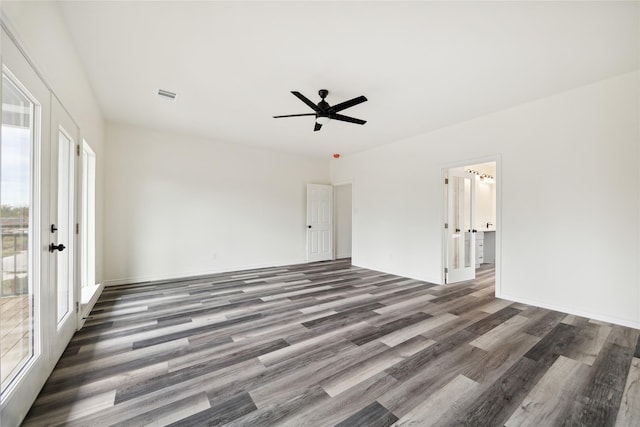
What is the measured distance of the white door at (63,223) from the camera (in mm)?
1986

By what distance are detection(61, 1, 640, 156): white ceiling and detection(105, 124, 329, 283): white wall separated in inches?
41.6

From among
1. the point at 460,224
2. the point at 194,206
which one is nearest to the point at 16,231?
the point at 194,206

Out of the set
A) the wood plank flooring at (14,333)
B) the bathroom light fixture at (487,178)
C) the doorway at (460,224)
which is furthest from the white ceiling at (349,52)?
the bathroom light fixture at (487,178)

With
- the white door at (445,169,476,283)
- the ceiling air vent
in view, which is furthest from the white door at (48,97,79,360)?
the white door at (445,169,476,283)

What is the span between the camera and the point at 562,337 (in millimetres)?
2600

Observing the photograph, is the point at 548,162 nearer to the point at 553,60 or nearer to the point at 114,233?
the point at 553,60

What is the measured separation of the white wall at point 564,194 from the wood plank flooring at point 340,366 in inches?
15.3

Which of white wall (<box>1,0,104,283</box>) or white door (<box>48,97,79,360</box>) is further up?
white wall (<box>1,0,104,283</box>)

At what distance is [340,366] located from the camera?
2.09 meters

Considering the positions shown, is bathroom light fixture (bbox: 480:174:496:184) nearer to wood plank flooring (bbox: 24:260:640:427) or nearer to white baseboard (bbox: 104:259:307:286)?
wood plank flooring (bbox: 24:260:640:427)

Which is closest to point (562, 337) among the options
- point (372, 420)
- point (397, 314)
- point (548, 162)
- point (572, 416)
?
point (572, 416)

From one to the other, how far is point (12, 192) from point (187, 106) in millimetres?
2669

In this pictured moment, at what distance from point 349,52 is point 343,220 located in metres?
5.36

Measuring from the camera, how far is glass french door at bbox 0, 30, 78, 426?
139cm
